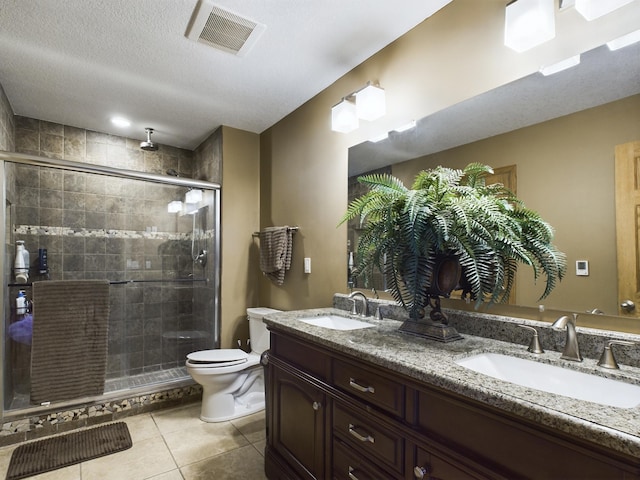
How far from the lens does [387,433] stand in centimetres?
110

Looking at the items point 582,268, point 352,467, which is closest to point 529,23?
point 582,268

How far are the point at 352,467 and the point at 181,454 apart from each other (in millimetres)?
1324

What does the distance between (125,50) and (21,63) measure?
2.31ft

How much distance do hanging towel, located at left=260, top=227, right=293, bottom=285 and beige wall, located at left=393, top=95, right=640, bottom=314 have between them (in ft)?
5.61

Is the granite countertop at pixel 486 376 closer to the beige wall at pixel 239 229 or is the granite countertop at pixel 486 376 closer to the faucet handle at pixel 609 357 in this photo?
the faucet handle at pixel 609 357

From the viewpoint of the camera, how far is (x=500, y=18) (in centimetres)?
142

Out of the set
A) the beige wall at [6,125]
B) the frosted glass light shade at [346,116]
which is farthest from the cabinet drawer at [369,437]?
the beige wall at [6,125]

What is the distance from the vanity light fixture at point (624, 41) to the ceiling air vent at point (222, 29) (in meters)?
1.49

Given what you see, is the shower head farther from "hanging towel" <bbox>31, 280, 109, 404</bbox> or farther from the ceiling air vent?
the ceiling air vent

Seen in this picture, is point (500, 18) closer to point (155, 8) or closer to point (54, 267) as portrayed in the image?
point (155, 8)

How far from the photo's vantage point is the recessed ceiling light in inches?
117

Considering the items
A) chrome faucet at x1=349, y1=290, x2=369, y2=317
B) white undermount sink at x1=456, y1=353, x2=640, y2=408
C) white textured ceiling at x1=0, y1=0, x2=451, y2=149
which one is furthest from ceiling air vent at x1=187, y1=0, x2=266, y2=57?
white undermount sink at x1=456, y1=353, x2=640, y2=408

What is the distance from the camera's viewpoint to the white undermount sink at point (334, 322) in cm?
186

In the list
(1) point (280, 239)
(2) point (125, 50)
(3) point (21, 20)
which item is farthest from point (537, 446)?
(3) point (21, 20)
